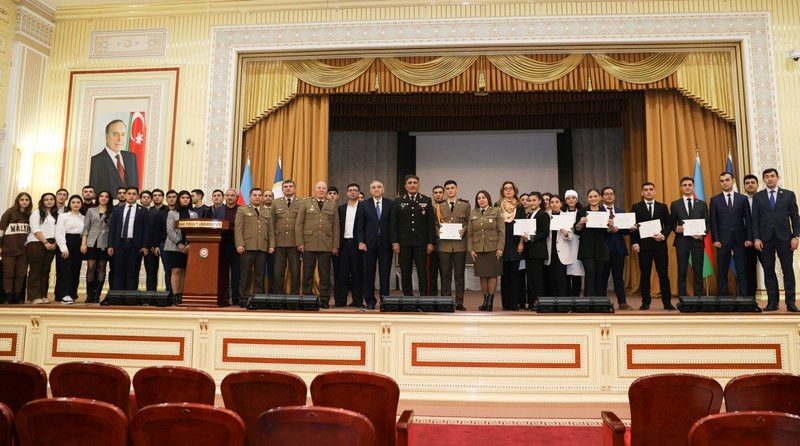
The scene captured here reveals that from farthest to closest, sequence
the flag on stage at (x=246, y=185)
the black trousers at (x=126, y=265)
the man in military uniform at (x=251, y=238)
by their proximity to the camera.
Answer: the flag on stage at (x=246, y=185) → the black trousers at (x=126, y=265) → the man in military uniform at (x=251, y=238)

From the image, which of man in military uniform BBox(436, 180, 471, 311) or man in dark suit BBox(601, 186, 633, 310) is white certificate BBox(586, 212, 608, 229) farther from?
man in military uniform BBox(436, 180, 471, 311)

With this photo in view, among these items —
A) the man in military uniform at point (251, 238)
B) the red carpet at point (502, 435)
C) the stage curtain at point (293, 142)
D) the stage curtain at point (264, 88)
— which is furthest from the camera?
the stage curtain at point (293, 142)

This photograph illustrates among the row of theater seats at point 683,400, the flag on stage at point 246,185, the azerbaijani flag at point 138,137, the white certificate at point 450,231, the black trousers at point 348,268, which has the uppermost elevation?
the azerbaijani flag at point 138,137

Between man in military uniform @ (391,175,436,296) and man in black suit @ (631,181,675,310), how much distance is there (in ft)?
6.27

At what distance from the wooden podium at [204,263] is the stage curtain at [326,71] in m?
3.01

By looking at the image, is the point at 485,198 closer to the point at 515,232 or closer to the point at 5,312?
the point at 515,232

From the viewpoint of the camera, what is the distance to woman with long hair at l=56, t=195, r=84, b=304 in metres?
5.82

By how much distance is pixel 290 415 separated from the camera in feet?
5.22

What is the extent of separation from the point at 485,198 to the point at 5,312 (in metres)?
4.14

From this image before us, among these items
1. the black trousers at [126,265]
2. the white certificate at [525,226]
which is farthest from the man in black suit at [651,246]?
the black trousers at [126,265]

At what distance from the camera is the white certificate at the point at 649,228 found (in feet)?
17.1

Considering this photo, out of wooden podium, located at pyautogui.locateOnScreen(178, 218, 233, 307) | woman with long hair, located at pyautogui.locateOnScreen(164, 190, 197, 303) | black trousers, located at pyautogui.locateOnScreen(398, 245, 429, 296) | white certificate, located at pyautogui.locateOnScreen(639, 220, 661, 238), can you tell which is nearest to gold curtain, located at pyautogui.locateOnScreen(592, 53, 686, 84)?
white certificate, located at pyautogui.locateOnScreen(639, 220, 661, 238)

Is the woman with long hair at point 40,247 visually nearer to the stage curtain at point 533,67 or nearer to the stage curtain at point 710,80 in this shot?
the stage curtain at point 533,67

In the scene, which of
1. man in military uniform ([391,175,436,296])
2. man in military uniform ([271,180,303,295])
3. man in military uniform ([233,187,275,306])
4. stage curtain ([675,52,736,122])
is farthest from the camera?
stage curtain ([675,52,736,122])
